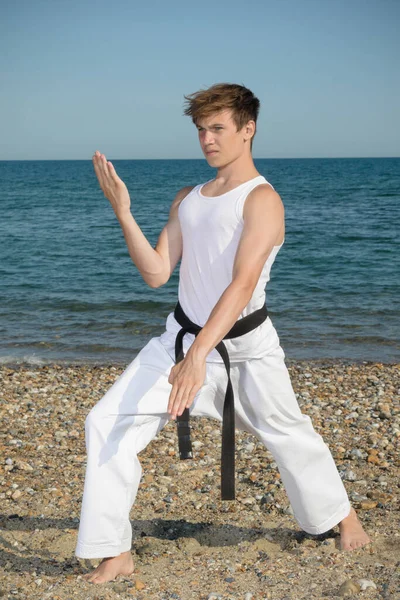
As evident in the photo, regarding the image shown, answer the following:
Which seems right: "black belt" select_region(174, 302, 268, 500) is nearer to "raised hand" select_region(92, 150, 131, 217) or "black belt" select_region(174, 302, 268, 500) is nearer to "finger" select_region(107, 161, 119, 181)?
"raised hand" select_region(92, 150, 131, 217)

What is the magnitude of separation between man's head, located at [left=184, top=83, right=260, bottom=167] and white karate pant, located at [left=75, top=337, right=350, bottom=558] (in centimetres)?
98

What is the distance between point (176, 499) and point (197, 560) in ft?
3.17

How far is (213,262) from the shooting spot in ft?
10.7

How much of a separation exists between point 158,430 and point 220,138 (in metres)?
1.44

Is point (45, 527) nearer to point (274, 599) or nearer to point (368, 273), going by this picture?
point (274, 599)

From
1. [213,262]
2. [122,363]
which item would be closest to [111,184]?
[213,262]

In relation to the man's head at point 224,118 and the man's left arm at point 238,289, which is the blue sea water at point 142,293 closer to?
the man's head at point 224,118

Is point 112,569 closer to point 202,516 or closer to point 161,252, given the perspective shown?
point 202,516

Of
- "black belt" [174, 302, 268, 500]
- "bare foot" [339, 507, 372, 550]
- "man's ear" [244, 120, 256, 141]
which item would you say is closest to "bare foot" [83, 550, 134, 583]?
"black belt" [174, 302, 268, 500]

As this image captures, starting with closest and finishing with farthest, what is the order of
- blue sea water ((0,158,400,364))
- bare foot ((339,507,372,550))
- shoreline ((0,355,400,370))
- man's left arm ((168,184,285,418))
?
A: 1. man's left arm ((168,184,285,418))
2. bare foot ((339,507,372,550))
3. shoreline ((0,355,400,370))
4. blue sea water ((0,158,400,364))

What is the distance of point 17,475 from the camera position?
5.20 metres

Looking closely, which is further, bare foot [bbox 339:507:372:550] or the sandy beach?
bare foot [bbox 339:507:372:550]

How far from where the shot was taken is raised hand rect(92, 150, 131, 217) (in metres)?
3.16

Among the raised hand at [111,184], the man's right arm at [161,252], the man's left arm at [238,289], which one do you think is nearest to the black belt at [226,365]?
the man's right arm at [161,252]
